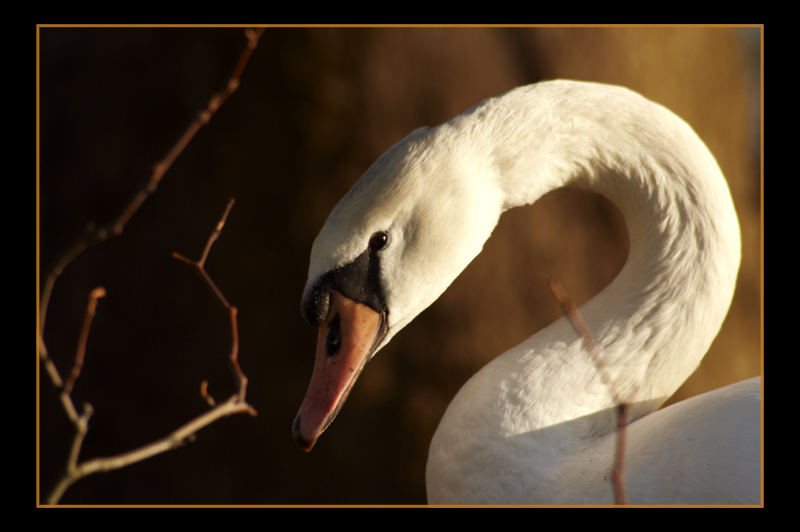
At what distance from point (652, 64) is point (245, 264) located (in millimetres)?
1465

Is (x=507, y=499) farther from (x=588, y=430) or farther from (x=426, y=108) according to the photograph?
(x=426, y=108)

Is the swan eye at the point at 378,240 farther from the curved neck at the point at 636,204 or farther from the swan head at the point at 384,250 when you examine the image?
the curved neck at the point at 636,204

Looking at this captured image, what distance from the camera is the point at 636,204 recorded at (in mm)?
1157

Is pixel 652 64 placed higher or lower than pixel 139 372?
higher

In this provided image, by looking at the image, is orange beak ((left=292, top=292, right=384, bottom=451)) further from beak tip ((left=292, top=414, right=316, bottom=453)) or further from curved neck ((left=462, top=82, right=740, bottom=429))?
curved neck ((left=462, top=82, right=740, bottom=429))

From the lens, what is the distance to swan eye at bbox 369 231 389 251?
1062 mm

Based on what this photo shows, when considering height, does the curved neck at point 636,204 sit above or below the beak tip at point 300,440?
above

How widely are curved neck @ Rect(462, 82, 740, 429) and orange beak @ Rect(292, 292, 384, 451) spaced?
0.70 ft

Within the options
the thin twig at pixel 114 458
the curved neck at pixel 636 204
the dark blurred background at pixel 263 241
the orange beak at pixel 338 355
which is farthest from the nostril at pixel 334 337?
the dark blurred background at pixel 263 241

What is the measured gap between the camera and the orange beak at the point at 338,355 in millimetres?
1070

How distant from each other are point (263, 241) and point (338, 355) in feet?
5.03

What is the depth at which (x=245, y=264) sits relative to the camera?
8.46 feet

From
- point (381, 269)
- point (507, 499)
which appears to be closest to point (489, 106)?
point (381, 269)

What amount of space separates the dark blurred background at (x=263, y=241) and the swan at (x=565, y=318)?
1.38 meters
